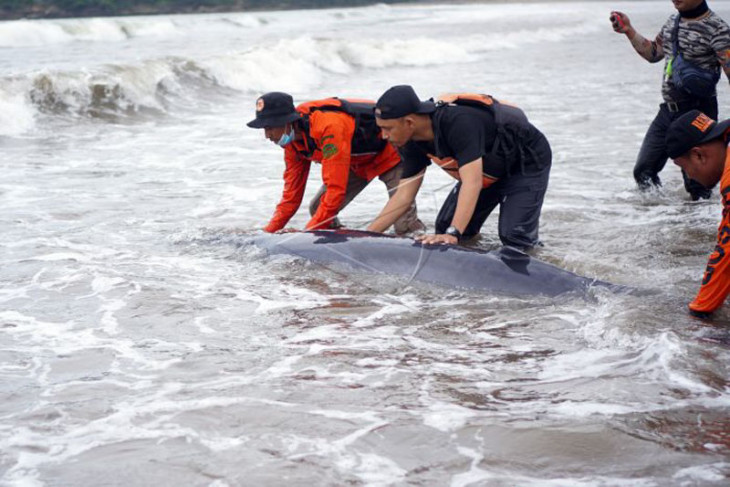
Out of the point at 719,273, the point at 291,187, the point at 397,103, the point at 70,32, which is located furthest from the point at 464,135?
the point at 70,32

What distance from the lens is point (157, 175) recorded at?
10695mm

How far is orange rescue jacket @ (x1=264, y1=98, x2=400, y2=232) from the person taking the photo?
6.52 meters

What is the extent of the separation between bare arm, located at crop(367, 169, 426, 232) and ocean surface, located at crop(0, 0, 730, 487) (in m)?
0.50

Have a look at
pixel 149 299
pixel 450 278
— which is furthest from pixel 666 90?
pixel 149 299

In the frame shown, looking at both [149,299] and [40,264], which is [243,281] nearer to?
[149,299]

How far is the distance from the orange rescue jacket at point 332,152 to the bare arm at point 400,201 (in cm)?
37

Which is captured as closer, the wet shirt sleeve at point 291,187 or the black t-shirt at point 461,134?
the black t-shirt at point 461,134

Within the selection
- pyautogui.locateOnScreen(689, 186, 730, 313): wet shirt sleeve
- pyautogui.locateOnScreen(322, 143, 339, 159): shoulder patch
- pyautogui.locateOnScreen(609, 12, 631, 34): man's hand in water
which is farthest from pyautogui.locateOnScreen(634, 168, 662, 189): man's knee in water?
pyautogui.locateOnScreen(689, 186, 730, 313): wet shirt sleeve

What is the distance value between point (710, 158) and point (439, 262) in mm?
2009

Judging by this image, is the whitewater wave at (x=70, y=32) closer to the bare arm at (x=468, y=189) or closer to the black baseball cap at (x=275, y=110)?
the black baseball cap at (x=275, y=110)

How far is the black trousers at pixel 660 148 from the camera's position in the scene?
7453 millimetres

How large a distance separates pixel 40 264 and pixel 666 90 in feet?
17.3

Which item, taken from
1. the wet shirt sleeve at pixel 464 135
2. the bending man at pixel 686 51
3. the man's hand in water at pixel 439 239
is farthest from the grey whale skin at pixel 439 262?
the bending man at pixel 686 51

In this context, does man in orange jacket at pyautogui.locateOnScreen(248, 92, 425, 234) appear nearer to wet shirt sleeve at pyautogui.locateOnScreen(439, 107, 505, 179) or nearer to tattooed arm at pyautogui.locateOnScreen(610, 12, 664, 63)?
wet shirt sleeve at pyautogui.locateOnScreen(439, 107, 505, 179)
